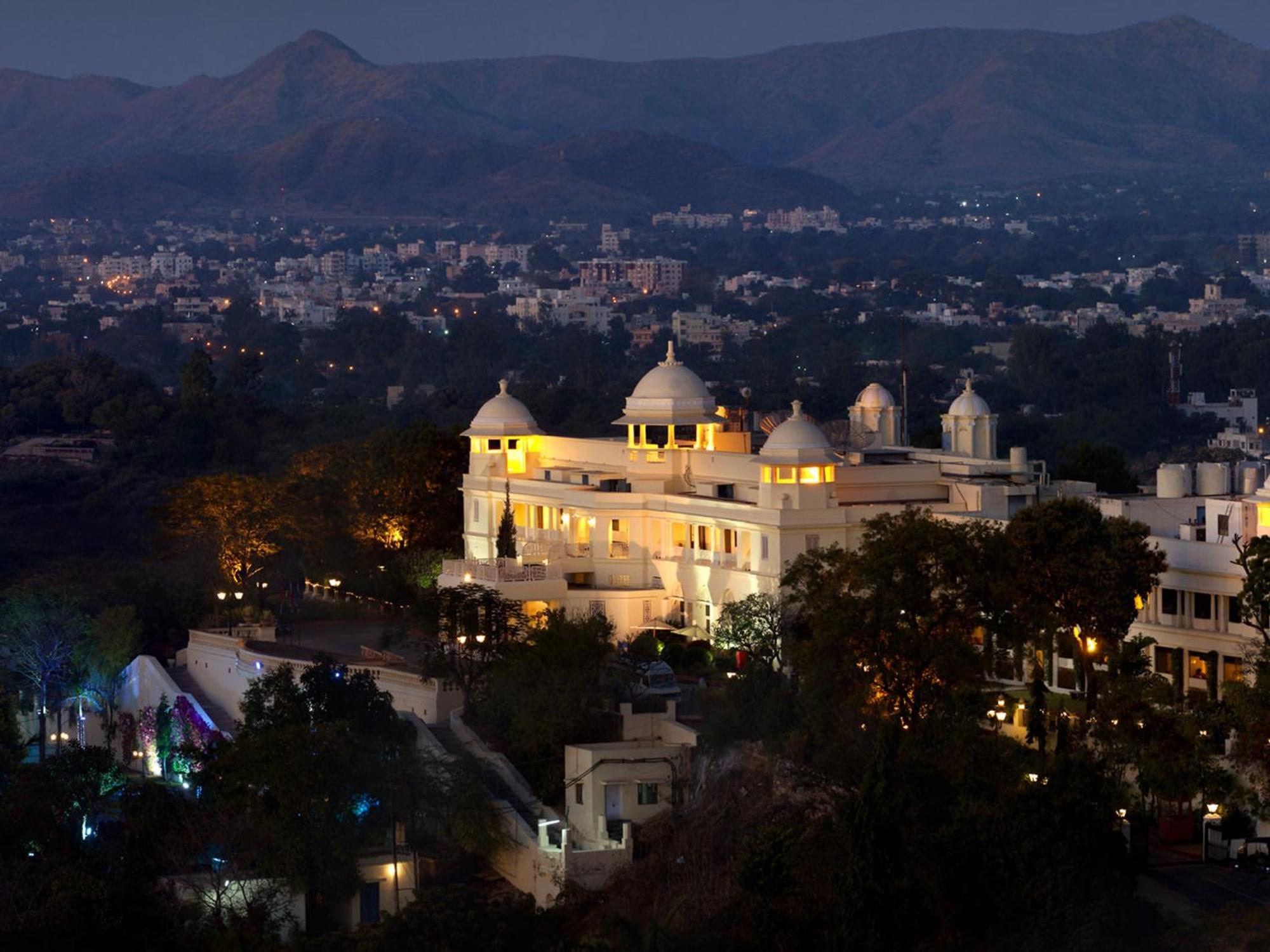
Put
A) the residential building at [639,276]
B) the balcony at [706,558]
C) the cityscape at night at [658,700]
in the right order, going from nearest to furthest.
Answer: the cityscape at night at [658,700]
the balcony at [706,558]
the residential building at [639,276]

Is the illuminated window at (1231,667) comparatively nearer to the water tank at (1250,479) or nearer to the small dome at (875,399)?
the water tank at (1250,479)

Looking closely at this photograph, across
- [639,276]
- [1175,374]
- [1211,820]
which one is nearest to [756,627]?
[1211,820]

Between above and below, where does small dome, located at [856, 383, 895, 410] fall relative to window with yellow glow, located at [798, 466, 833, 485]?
above

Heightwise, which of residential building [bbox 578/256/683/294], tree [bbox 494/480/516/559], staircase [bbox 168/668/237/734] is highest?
residential building [bbox 578/256/683/294]

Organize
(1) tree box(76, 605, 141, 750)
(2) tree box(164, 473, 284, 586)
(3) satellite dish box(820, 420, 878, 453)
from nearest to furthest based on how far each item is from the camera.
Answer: (1) tree box(76, 605, 141, 750)
(3) satellite dish box(820, 420, 878, 453)
(2) tree box(164, 473, 284, 586)

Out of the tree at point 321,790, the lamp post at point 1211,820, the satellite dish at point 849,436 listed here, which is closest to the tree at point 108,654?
the tree at point 321,790

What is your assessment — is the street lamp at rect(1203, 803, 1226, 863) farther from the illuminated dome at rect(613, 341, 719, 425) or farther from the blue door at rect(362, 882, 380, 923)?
the illuminated dome at rect(613, 341, 719, 425)

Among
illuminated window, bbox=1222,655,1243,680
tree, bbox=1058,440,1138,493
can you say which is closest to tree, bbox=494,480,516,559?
tree, bbox=1058,440,1138,493
